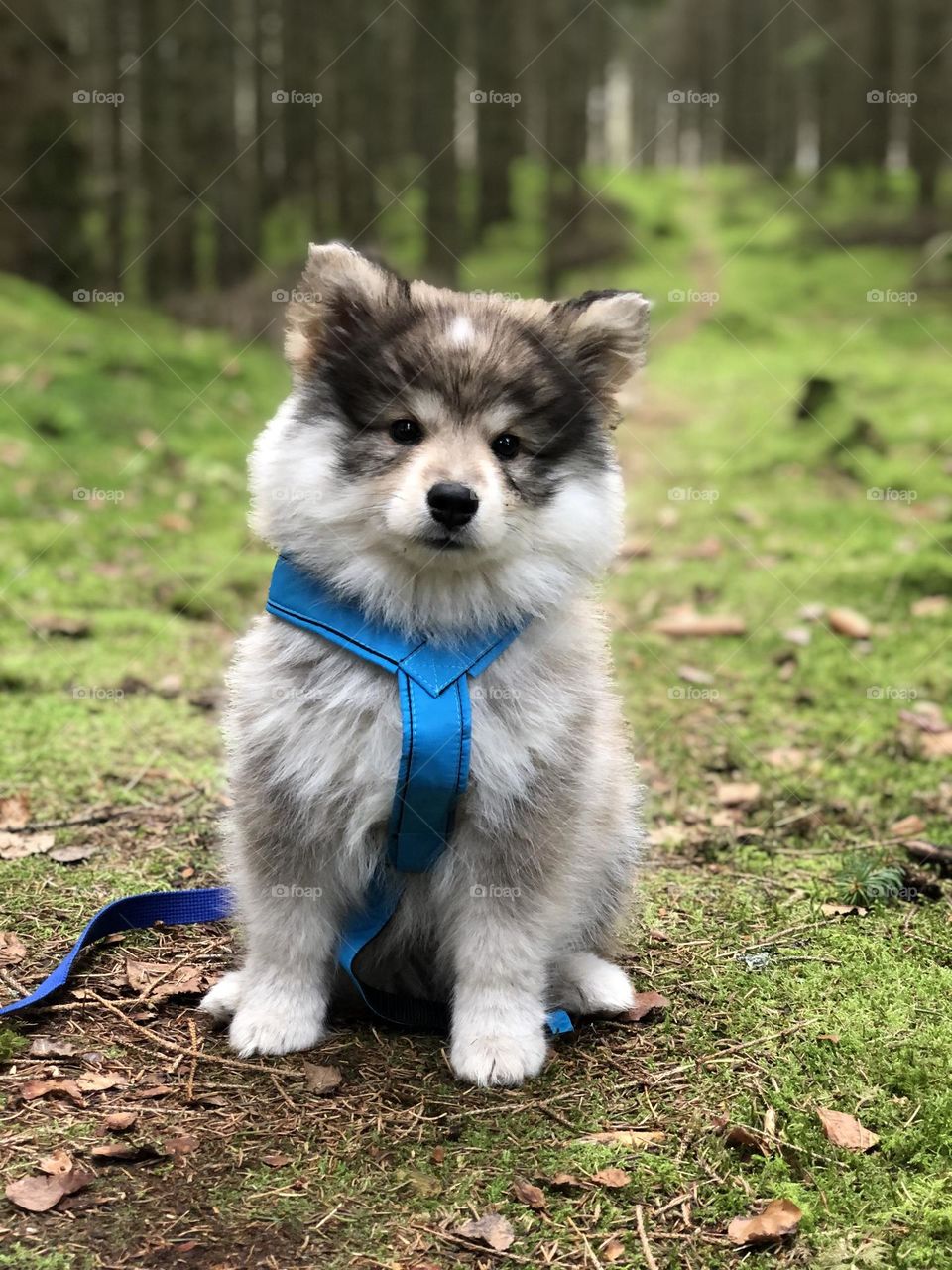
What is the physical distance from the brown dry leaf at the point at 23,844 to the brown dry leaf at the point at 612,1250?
2679 mm

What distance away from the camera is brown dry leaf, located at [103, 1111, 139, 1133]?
302 cm

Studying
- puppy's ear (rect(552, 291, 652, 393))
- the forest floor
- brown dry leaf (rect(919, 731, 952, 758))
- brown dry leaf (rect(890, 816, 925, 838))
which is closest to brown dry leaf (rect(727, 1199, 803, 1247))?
the forest floor

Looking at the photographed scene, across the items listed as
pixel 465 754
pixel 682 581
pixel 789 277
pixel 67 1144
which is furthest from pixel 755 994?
pixel 789 277

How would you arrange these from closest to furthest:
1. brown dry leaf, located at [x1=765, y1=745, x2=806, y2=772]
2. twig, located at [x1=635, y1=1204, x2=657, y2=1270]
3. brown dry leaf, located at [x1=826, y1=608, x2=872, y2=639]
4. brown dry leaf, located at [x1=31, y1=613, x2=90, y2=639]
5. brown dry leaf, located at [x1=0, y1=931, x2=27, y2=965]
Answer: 1. twig, located at [x1=635, y1=1204, x2=657, y2=1270]
2. brown dry leaf, located at [x1=0, y1=931, x2=27, y2=965]
3. brown dry leaf, located at [x1=765, y1=745, x2=806, y2=772]
4. brown dry leaf, located at [x1=31, y1=613, x2=90, y2=639]
5. brown dry leaf, located at [x1=826, y1=608, x2=872, y2=639]

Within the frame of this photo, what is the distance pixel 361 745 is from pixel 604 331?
1377 millimetres

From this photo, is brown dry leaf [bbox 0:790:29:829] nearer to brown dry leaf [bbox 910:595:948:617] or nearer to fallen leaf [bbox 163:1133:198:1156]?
fallen leaf [bbox 163:1133:198:1156]

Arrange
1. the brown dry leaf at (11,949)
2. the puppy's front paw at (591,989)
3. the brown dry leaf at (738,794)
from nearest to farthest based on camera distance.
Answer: the puppy's front paw at (591,989) < the brown dry leaf at (11,949) < the brown dry leaf at (738,794)

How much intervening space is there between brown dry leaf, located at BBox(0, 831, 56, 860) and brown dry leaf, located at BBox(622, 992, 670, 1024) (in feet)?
7.49

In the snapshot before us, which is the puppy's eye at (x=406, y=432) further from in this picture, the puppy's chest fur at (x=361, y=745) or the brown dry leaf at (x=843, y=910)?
the brown dry leaf at (x=843, y=910)

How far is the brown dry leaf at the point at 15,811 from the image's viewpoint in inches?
188

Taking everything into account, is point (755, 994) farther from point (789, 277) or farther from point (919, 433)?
point (789, 277)

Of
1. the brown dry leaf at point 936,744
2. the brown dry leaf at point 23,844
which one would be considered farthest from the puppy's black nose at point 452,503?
the brown dry leaf at point 936,744

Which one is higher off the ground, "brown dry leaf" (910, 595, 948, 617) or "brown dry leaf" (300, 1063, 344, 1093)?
"brown dry leaf" (910, 595, 948, 617)

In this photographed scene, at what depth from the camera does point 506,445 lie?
332 centimetres
